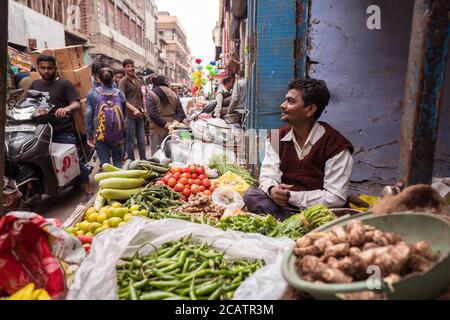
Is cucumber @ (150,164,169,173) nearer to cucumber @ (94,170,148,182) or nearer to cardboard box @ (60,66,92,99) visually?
cucumber @ (94,170,148,182)

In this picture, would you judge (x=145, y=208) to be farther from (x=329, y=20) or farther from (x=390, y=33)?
(x=390, y=33)

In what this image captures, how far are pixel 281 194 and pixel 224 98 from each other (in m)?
5.40

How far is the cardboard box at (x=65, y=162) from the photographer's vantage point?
16.3 ft

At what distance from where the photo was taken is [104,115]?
568 cm

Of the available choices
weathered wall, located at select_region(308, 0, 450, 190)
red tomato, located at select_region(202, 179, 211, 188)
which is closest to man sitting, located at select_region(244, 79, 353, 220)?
red tomato, located at select_region(202, 179, 211, 188)

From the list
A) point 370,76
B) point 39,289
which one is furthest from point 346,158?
point 39,289

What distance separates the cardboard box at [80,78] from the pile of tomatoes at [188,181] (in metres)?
2.83

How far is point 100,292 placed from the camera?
68.3 inches

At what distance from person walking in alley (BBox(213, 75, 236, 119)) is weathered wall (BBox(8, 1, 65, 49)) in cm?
839

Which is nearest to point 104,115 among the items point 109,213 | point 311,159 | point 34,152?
point 34,152

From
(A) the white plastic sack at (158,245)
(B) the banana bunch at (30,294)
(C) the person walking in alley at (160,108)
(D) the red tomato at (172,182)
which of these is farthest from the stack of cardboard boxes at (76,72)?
(B) the banana bunch at (30,294)

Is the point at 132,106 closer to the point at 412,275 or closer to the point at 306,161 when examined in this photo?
the point at 306,161

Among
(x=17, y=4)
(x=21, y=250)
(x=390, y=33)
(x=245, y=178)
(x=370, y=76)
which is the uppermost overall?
(x=17, y=4)
